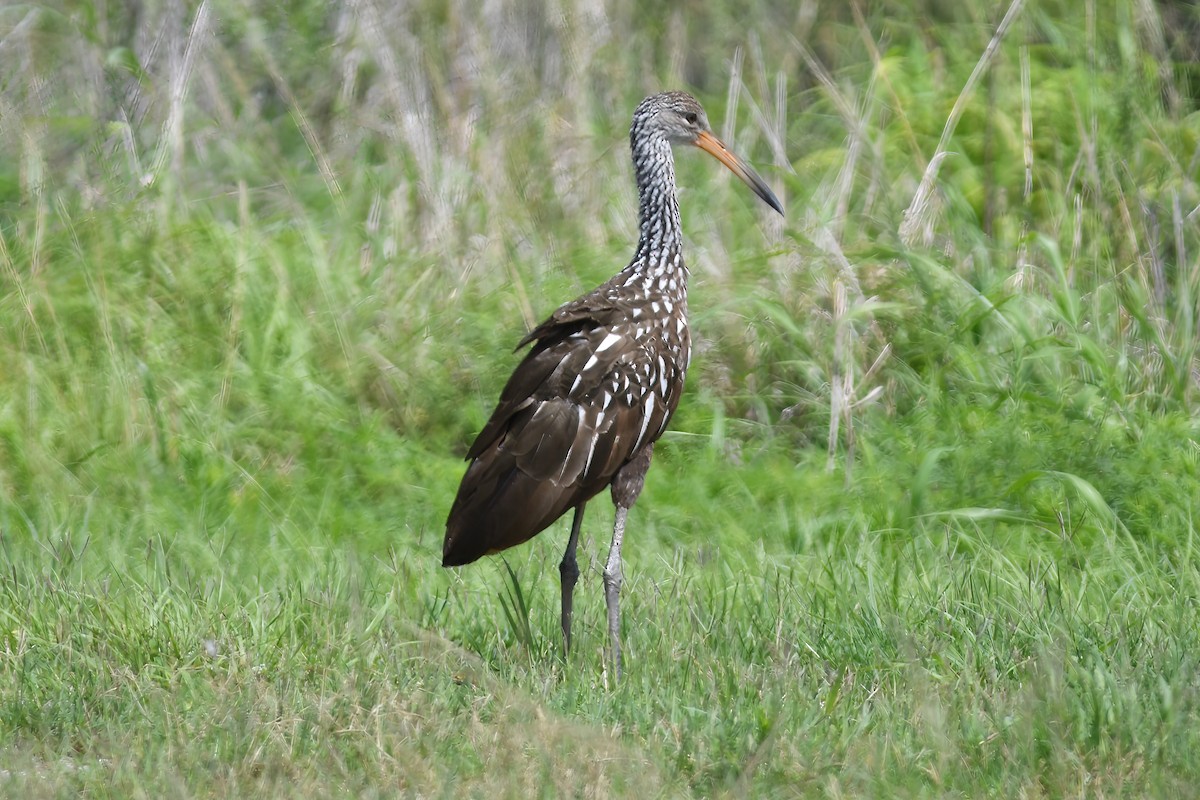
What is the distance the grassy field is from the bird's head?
33.7 inches

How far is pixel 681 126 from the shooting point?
478 centimetres

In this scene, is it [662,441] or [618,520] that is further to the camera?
[662,441]

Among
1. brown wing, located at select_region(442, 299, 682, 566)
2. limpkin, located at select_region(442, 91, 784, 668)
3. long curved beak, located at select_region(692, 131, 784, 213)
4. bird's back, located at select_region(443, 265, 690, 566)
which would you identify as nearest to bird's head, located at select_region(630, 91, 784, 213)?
long curved beak, located at select_region(692, 131, 784, 213)

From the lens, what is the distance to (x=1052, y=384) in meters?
5.34

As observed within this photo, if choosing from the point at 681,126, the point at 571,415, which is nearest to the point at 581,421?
the point at 571,415

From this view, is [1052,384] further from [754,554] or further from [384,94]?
[384,94]

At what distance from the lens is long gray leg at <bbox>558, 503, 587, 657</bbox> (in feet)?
13.1

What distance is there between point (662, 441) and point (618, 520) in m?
1.55

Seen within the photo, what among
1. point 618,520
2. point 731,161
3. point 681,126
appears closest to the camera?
point 618,520

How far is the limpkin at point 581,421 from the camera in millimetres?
3928

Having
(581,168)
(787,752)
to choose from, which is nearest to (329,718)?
(787,752)

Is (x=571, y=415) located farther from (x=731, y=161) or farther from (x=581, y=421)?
(x=731, y=161)

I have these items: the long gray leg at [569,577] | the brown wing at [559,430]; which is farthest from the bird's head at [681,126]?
the long gray leg at [569,577]

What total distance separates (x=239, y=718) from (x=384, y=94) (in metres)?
4.25
